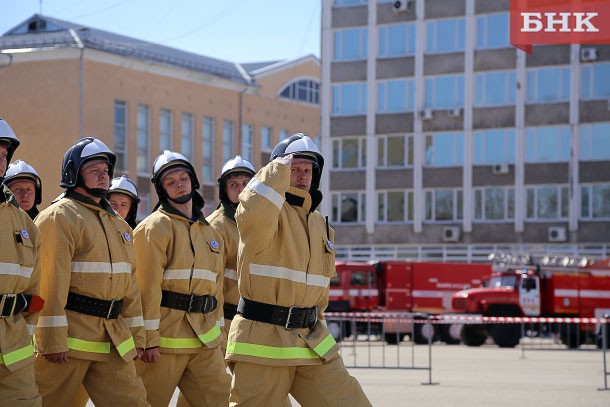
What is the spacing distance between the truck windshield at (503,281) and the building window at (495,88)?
19325mm

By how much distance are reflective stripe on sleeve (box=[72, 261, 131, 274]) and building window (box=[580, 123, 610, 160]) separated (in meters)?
49.1

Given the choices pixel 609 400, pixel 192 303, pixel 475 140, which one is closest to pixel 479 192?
pixel 475 140

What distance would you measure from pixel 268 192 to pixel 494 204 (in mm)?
52172

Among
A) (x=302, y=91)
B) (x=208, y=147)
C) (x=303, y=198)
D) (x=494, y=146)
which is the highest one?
(x=302, y=91)

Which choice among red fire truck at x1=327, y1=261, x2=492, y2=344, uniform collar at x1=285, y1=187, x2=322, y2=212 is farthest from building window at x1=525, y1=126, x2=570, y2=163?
uniform collar at x1=285, y1=187, x2=322, y2=212

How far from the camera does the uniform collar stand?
8.17 meters

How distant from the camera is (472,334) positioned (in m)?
37.6

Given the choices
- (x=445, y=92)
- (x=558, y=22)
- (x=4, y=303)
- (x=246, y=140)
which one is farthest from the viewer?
(x=246, y=140)

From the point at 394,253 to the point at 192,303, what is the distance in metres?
51.4

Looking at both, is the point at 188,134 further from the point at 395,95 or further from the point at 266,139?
the point at 395,95

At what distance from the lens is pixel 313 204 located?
326 inches

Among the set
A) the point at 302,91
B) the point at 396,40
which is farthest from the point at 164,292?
the point at 302,91

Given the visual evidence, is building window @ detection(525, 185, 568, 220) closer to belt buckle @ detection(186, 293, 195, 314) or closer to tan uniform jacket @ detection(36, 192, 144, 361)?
belt buckle @ detection(186, 293, 195, 314)

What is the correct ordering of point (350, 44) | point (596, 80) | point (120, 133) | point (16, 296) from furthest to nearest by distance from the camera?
1. point (120, 133)
2. point (350, 44)
3. point (596, 80)
4. point (16, 296)
